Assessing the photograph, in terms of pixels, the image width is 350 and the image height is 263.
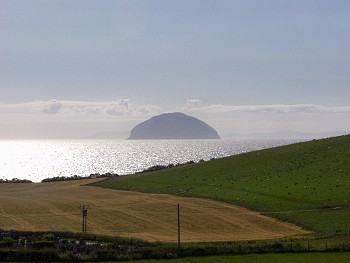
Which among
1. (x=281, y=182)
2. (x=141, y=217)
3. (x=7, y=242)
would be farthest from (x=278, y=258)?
(x=281, y=182)

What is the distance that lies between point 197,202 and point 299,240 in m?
27.0

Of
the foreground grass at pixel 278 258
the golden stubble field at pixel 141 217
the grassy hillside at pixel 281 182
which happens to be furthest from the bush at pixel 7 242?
the grassy hillside at pixel 281 182

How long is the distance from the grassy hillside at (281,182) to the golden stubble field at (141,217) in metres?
3.77

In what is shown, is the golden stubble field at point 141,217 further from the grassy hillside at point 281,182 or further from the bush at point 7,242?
the bush at point 7,242

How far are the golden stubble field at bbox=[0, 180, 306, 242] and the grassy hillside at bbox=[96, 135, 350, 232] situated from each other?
12.4ft

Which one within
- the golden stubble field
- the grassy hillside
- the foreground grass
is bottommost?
the foreground grass

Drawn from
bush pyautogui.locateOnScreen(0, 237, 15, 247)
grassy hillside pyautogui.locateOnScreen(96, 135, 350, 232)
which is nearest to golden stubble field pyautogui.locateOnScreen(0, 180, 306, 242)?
grassy hillside pyautogui.locateOnScreen(96, 135, 350, 232)

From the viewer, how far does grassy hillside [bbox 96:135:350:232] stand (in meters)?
64.4

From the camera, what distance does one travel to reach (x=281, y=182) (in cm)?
8519

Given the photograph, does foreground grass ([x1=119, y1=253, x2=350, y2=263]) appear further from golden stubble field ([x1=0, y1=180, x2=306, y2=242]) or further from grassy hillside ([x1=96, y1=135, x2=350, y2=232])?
grassy hillside ([x1=96, y1=135, x2=350, y2=232])

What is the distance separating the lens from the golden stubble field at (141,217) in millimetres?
56000

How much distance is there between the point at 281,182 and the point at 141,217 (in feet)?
95.7

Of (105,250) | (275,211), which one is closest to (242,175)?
(275,211)

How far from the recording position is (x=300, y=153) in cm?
10975
